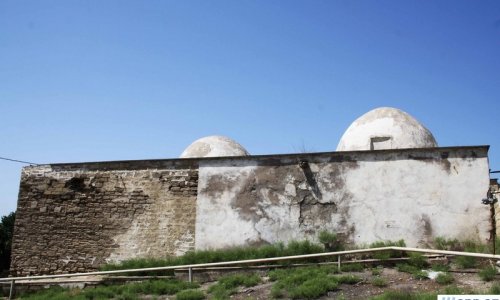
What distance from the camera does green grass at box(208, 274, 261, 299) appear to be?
9570mm

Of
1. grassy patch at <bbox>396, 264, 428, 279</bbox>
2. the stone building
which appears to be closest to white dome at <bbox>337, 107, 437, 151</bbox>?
the stone building

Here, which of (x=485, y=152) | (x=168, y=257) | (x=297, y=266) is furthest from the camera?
(x=168, y=257)

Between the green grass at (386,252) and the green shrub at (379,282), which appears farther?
the green grass at (386,252)

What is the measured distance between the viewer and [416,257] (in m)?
Result: 10.7

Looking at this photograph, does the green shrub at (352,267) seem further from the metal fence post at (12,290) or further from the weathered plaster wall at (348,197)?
the metal fence post at (12,290)

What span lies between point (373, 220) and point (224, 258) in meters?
3.86

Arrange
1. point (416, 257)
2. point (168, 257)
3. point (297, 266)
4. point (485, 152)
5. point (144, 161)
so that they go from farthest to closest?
point (144, 161) → point (168, 257) → point (485, 152) → point (297, 266) → point (416, 257)

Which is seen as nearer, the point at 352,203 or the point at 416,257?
the point at 416,257

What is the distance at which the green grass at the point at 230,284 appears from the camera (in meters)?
9.57

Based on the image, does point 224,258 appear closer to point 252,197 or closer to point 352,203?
point 252,197

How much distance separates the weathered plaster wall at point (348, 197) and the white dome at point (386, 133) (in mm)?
3188

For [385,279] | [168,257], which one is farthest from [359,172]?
[168,257]

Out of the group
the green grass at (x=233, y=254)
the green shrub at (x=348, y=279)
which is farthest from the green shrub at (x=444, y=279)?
the green grass at (x=233, y=254)

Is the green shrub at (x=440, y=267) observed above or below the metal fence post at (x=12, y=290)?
above
